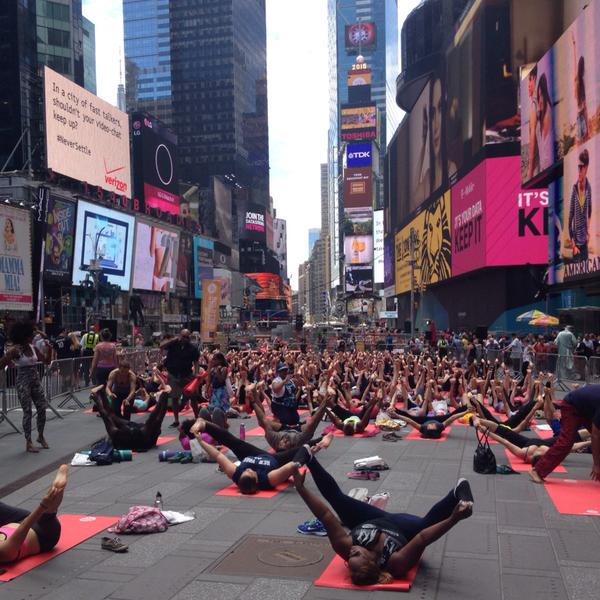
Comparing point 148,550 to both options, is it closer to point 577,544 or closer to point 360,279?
point 577,544

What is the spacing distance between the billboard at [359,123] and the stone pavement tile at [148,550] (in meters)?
142

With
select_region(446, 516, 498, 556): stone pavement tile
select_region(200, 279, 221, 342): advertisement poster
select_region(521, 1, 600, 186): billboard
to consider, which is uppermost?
select_region(521, 1, 600, 186): billboard

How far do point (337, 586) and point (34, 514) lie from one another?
254cm

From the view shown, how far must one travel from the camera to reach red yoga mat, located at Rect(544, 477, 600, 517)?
7.30m

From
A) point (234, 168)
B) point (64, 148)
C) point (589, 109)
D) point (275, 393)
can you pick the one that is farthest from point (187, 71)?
point (275, 393)

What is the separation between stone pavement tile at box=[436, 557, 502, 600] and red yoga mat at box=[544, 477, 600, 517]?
2.05 meters

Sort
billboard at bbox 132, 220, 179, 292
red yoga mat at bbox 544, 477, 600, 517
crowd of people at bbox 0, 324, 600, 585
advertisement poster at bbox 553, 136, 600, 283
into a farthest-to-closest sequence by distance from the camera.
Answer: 1. billboard at bbox 132, 220, 179, 292
2. advertisement poster at bbox 553, 136, 600, 283
3. red yoga mat at bbox 544, 477, 600, 517
4. crowd of people at bbox 0, 324, 600, 585

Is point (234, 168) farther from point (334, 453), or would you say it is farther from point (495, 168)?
point (334, 453)

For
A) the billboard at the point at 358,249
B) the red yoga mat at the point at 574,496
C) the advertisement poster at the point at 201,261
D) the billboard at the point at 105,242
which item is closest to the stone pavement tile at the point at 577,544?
the red yoga mat at the point at 574,496

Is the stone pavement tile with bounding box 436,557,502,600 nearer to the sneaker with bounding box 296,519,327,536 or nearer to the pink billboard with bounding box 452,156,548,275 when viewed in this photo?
the sneaker with bounding box 296,519,327,536

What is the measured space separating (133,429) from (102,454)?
40.5 inches

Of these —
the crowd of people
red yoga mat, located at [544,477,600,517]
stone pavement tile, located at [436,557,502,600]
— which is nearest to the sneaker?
the crowd of people

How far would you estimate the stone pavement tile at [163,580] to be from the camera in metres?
5.06

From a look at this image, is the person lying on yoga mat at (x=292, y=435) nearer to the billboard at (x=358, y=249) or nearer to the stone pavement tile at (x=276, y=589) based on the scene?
the stone pavement tile at (x=276, y=589)
